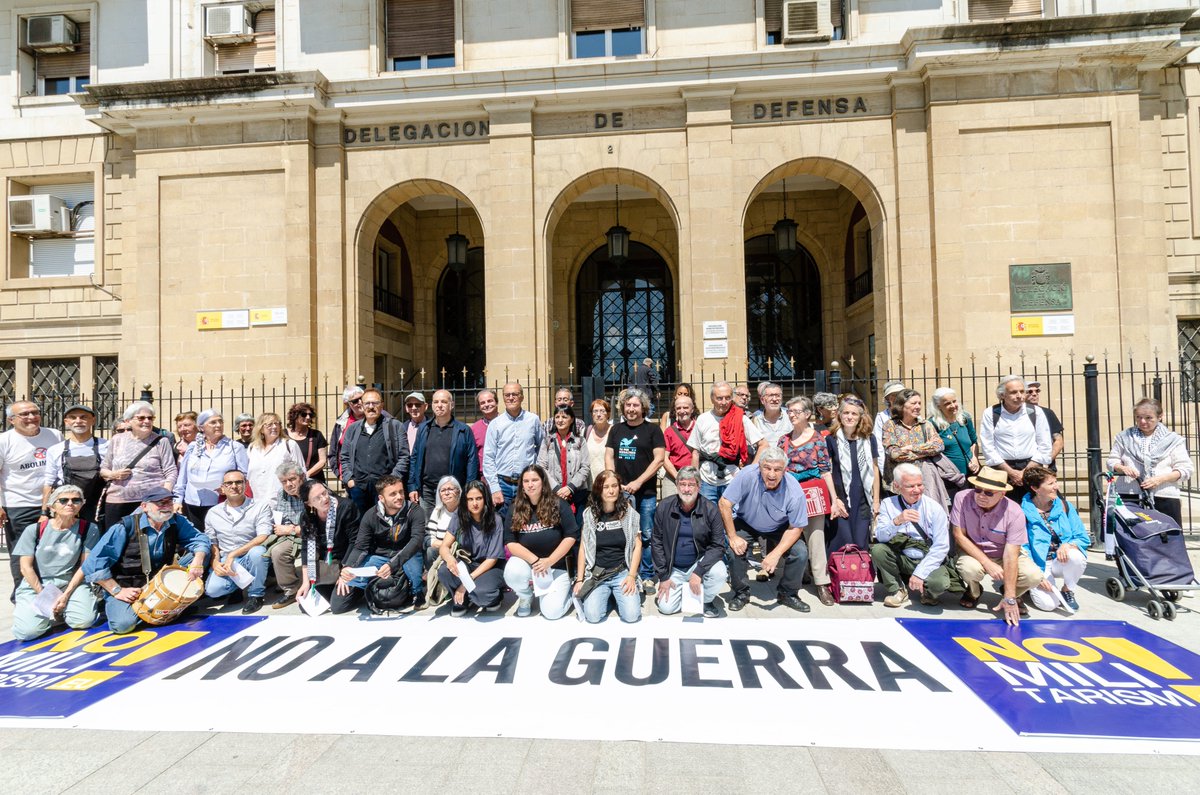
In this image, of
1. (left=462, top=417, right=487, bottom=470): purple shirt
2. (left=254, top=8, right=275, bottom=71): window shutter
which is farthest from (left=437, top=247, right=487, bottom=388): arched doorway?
(left=462, top=417, right=487, bottom=470): purple shirt

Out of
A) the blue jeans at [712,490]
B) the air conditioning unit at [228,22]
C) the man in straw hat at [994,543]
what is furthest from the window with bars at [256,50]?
the man in straw hat at [994,543]

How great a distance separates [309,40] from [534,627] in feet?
39.9

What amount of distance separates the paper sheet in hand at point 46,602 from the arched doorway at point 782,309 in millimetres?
13893

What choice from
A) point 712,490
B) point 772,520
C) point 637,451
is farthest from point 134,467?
point 772,520

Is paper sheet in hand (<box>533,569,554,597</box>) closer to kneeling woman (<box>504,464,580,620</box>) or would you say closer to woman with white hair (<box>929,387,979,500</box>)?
kneeling woman (<box>504,464,580,620</box>)

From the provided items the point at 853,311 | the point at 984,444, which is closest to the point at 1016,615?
the point at 984,444

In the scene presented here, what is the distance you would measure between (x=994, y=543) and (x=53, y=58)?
1841cm

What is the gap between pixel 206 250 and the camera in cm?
1233

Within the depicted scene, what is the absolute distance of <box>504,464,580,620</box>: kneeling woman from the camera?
575 centimetres

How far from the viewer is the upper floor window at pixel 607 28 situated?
12.4 m

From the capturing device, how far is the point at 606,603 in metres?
5.65

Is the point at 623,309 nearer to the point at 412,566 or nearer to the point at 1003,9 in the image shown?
the point at 1003,9

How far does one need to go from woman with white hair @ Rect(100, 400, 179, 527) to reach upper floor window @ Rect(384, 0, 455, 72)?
9.12m

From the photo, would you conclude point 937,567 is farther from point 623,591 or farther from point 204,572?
point 204,572
